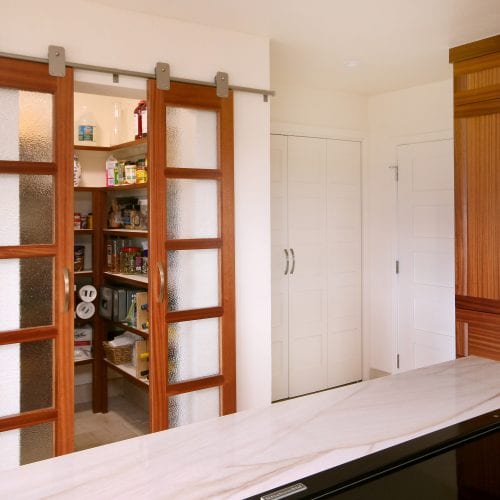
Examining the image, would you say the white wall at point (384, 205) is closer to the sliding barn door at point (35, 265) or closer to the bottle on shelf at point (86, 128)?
the bottle on shelf at point (86, 128)

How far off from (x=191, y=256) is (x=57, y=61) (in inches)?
47.1

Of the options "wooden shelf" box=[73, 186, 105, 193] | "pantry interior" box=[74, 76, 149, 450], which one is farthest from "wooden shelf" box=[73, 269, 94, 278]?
"wooden shelf" box=[73, 186, 105, 193]

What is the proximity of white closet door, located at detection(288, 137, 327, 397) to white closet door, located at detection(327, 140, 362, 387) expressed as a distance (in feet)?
0.28

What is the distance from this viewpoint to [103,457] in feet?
3.77

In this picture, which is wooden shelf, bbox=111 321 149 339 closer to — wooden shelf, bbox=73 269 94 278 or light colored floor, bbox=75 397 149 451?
wooden shelf, bbox=73 269 94 278

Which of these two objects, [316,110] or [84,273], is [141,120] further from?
[316,110]

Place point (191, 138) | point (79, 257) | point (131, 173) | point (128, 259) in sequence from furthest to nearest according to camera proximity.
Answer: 1. point (79, 257)
2. point (128, 259)
3. point (131, 173)
4. point (191, 138)

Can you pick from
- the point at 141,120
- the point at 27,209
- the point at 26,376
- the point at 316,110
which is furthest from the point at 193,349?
the point at 316,110

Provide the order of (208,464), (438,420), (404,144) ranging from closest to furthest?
(208,464)
(438,420)
(404,144)

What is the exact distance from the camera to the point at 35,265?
2.72 m

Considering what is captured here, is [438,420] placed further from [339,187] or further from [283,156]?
[339,187]

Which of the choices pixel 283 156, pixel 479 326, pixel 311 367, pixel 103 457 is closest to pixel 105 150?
pixel 283 156

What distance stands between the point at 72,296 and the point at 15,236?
38 centimetres

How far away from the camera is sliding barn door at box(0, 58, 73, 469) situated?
104 inches
